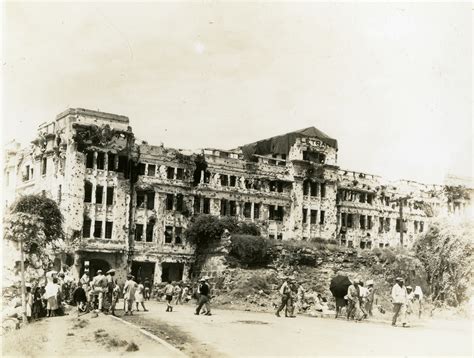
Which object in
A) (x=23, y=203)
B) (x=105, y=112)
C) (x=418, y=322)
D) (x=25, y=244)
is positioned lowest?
(x=418, y=322)

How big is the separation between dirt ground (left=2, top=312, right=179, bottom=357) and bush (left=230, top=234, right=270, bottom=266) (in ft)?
73.5

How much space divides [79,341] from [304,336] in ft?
22.9

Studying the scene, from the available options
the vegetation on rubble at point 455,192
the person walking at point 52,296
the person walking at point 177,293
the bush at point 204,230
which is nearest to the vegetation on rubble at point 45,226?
the person walking at point 177,293

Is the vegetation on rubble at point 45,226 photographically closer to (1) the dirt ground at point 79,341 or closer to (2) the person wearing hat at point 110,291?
(2) the person wearing hat at point 110,291

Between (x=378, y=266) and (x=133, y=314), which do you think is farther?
(x=378, y=266)

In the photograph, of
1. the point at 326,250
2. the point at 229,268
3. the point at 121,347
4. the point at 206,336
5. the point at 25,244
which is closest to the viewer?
the point at 121,347

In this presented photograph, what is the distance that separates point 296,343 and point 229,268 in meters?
25.7

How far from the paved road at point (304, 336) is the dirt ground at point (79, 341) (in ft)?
3.59

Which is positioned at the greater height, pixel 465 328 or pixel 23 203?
pixel 23 203

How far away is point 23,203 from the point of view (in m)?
40.3

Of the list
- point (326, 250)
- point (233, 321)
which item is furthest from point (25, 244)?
point (326, 250)

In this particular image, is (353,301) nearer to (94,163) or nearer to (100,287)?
(100,287)

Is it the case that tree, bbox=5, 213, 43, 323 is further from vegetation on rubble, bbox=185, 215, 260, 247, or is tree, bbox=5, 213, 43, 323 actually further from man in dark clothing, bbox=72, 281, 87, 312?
vegetation on rubble, bbox=185, 215, 260, 247

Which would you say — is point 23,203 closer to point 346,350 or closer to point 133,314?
point 133,314
